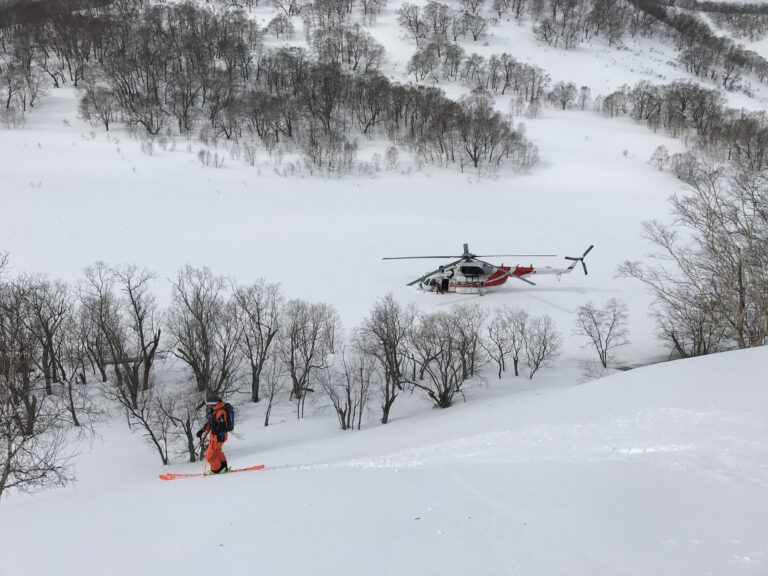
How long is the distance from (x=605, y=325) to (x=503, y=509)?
110 ft

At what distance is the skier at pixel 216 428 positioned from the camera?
1192 centimetres

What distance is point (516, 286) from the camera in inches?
1549

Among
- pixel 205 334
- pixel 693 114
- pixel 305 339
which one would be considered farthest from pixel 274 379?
pixel 693 114

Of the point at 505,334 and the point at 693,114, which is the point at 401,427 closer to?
the point at 505,334

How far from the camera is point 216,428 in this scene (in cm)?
1199

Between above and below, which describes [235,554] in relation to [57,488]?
above

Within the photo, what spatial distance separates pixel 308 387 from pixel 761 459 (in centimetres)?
3156

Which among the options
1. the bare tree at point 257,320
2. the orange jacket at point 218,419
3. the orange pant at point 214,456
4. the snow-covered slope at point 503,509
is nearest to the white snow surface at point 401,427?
the snow-covered slope at point 503,509

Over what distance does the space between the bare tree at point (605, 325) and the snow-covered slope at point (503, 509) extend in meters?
26.2

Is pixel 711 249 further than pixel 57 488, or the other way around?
pixel 711 249

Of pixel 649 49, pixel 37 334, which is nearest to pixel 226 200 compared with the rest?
pixel 37 334

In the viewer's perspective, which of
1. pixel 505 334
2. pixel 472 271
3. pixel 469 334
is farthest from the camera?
pixel 472 271

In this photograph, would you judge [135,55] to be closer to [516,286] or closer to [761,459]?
[516,286]

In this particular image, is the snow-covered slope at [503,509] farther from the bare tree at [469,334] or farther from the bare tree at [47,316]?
the bare tree at [47,316]
